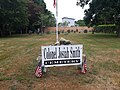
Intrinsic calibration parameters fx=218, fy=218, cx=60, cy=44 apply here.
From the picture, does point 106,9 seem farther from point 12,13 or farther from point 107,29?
point 107,29

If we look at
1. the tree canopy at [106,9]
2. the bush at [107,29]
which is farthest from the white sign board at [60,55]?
the bush at [107,29]

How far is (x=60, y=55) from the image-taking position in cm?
632

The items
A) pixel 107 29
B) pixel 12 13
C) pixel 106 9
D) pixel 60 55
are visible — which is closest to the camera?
pixel 60 55

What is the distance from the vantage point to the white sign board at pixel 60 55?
20.5ft

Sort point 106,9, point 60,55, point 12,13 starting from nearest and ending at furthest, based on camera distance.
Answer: point 60,55, point 106,9, point 12,13

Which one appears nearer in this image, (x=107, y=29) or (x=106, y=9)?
(x=106, y=9)

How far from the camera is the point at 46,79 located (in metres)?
6.04

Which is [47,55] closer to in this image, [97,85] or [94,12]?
[97,85]

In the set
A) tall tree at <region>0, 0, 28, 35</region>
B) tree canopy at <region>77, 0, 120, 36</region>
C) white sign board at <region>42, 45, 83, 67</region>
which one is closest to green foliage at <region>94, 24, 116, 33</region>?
tree canopy at <region>77, 0, 120, 36</region>

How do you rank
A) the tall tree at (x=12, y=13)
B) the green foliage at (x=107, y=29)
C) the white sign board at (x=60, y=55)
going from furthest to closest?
the green foliage at (x=107, y=29) → the tall tree at (x=12, y=13) → the white sign board at (x=60, y=55)

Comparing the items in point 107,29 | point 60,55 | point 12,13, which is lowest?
point 107,29

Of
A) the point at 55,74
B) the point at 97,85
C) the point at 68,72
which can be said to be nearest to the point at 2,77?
the point at 55,74

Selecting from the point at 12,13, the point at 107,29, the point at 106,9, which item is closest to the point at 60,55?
the point at 106,9

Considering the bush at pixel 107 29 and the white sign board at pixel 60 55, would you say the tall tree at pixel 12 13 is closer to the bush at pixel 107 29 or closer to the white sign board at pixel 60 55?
the bush at pixel 107 29
